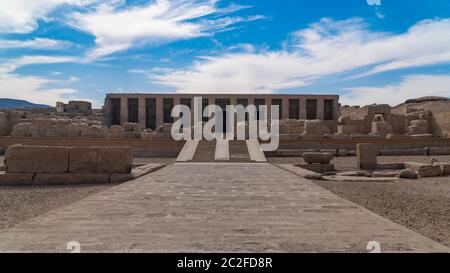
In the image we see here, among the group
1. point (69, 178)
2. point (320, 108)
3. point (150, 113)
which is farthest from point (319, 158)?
point (150, 113)

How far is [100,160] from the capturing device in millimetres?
8945

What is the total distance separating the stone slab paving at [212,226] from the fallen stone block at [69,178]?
3.05m

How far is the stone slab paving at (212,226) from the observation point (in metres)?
2.94

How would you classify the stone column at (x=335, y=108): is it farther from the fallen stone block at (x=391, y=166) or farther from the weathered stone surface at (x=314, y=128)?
the fallen stone block at (x=391, y=166)

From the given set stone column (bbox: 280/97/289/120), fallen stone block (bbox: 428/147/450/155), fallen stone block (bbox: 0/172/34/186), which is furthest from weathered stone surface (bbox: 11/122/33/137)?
stone column (bbox: 280/97/289/120)

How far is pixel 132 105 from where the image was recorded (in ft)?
138

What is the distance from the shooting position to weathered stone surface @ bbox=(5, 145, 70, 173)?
857 centimetres

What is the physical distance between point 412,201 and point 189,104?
35982mm

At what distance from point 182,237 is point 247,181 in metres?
4.64

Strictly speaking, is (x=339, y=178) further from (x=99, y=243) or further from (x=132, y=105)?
(x=132, y=105)

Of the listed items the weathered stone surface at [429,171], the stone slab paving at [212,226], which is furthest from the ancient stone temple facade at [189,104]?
the stone slab paving at [212,226]

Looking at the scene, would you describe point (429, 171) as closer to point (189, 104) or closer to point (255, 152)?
point (255, 152)
